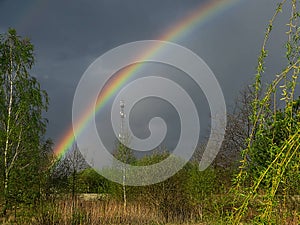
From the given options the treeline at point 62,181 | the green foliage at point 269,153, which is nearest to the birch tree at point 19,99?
the treeline at point 62,181

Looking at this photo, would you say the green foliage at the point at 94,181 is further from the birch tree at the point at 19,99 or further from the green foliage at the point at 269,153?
the green foliage at the point at 269,153

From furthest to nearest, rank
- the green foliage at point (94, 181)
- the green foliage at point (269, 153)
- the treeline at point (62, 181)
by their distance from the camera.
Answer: the green foliage at point (94, 181), the treeline at point (62, 181), the green foliage at point (269, 153)

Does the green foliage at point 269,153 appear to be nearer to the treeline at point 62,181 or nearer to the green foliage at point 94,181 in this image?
the treeline at point 62,181

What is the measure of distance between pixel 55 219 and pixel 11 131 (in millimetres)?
2899

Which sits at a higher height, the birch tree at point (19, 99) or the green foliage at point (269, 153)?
the birch tree at point (19, 99)

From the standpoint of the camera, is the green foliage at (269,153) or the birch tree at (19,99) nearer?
the green foliage at (269,153)

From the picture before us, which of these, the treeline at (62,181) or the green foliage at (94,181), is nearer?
the treeline at (62,181)

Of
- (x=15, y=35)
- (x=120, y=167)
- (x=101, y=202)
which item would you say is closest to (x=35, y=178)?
(x=101, y=202)

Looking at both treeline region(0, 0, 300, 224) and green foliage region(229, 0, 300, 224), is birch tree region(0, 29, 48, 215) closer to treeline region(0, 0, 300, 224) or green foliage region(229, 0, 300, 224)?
treeline region(0, 0, 300, 224)

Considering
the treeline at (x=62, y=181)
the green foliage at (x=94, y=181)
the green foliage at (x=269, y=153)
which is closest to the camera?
the green foliage at (x=269, y=153)

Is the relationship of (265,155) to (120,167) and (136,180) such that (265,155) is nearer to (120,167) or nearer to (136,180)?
(136,180)

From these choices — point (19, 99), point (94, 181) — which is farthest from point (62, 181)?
point (94, 181)

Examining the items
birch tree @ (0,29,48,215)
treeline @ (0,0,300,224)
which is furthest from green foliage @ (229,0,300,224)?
birch tree @ (0,29,48,215)

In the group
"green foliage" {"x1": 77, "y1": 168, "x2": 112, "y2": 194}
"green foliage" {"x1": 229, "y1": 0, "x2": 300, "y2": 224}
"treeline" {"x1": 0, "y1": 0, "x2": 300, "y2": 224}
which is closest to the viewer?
"green foliage" {"x1": 229, "y1": 0, "x2": 300, "y2": 224}
